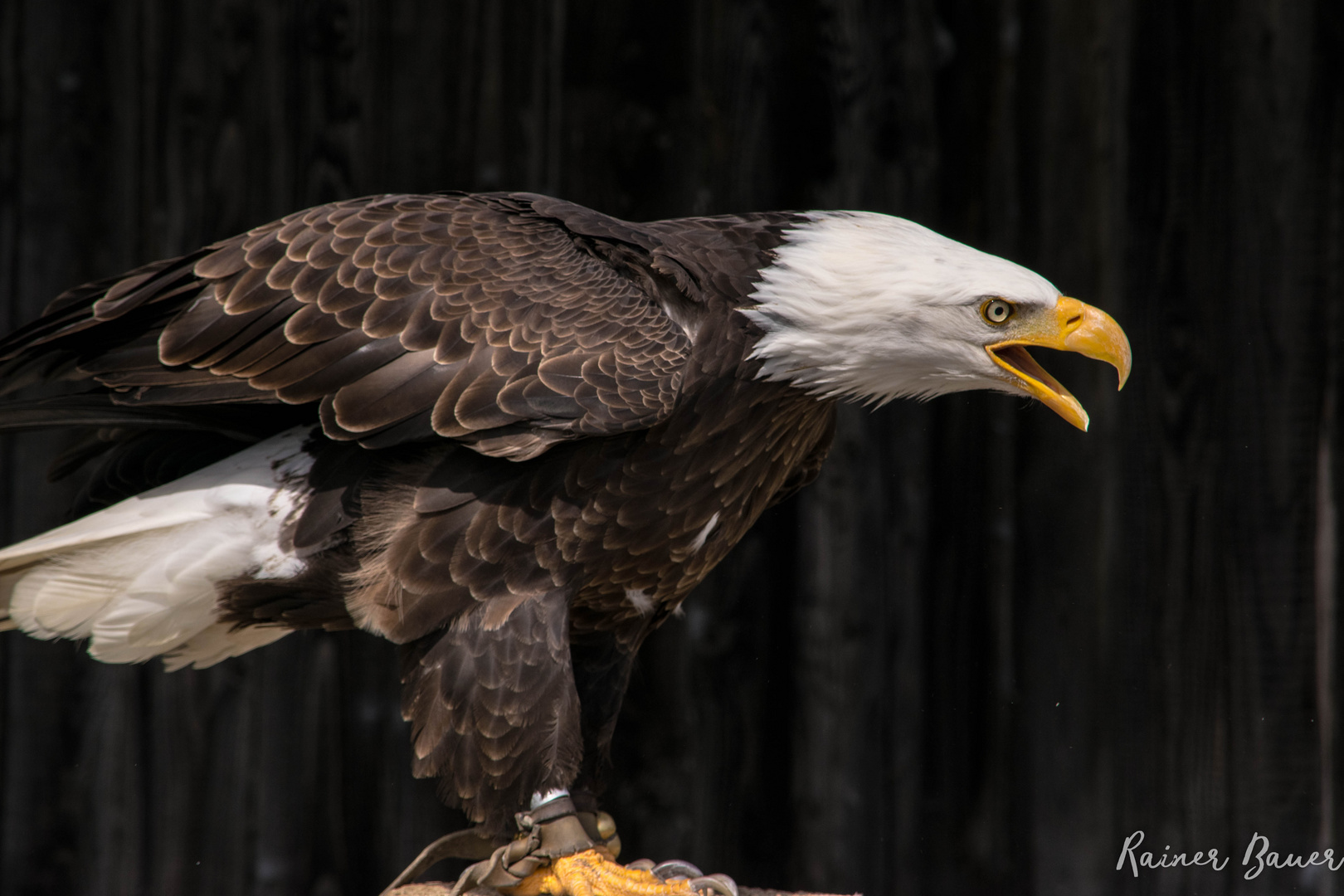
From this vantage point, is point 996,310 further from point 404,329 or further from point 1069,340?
point 404,329

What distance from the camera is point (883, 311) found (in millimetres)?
2145

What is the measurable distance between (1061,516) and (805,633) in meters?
0.77

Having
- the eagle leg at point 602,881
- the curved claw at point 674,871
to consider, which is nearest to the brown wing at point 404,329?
the eagle leg at point 602,881

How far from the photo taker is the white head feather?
212 centimetres

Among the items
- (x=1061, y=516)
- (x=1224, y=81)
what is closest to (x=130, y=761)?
(x=1061, y=516)

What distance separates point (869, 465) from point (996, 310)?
1007 mm

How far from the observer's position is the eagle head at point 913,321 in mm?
2127

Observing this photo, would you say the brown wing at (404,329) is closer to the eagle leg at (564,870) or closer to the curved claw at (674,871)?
the eagle leg at (564,870)

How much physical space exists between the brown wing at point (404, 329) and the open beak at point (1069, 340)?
66cm

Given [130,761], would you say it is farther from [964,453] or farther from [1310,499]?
[1310,499]
